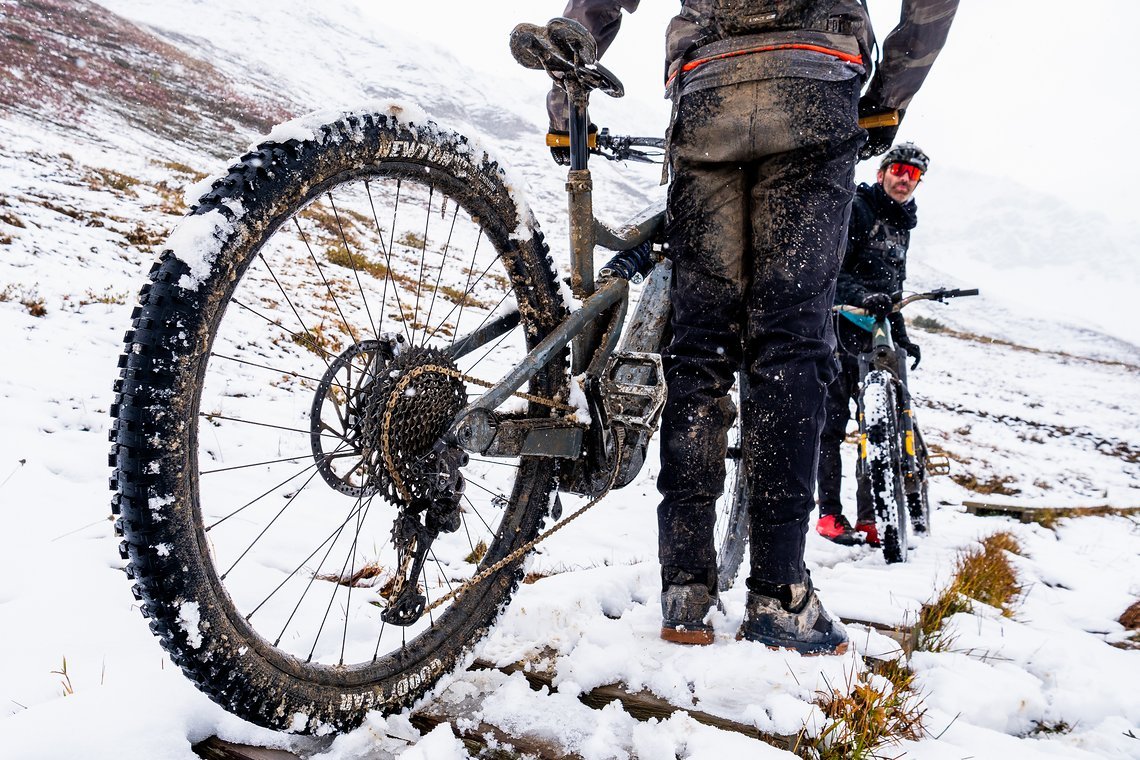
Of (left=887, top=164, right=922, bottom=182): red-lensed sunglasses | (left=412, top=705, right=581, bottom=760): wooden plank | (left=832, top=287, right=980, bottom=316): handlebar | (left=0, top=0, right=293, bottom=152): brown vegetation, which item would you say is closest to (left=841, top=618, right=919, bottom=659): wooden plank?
(left=412, top=705, right=581, bottom=760): wooden plank

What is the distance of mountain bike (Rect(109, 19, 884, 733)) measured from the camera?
1183 mm

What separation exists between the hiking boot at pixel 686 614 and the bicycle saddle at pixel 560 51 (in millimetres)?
1616

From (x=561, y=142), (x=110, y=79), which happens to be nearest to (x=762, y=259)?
(x=561, y=142)

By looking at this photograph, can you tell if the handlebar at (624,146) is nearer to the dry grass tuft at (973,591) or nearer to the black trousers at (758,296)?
the black trousers at (758,296)

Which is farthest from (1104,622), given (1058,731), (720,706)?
(720,706)

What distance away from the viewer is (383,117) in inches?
59.7

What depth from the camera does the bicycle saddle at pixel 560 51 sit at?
1846mm

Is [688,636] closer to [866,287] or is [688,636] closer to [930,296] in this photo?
[930,296]

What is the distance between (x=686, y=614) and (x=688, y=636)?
0.06 m

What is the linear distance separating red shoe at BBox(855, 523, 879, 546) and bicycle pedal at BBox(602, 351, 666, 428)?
2.87 meters

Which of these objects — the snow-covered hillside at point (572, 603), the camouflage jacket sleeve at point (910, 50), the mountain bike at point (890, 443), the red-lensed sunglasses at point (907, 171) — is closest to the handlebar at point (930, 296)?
the mountain bike at point (890, 443)

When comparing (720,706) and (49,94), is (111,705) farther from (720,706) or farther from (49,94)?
(49,94)

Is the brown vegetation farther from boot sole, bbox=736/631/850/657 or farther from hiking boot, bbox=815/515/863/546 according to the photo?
boot sole, bbox=736/631/850/657

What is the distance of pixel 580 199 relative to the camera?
6.79 ft
